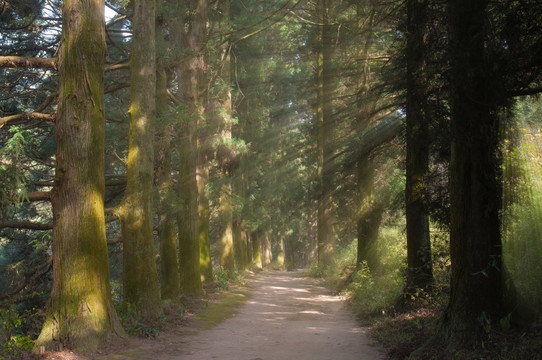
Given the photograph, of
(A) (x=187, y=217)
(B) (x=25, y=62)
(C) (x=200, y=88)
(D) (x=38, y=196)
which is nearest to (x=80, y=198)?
(D) (x=38, y=196)

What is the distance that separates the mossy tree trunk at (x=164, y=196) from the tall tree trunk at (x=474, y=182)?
343 inches

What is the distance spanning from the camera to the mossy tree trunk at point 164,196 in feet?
42.5

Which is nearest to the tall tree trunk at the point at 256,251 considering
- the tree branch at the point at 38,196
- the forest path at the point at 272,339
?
the forest path at the point at 272,339

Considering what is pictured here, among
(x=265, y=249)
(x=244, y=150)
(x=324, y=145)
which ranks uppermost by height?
(x=324, y=145)

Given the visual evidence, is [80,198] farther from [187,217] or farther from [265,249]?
[265,249]

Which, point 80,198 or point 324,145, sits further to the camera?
point 324,145

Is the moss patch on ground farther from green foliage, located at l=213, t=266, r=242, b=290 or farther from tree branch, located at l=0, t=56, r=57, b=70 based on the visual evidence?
tree branch, located at l=0, t=56, r=57, b=70

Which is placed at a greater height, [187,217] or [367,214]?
[187,217]

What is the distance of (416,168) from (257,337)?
205 inches

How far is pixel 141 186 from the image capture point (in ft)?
32.7

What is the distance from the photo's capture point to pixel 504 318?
550cm

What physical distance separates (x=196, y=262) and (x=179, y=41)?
752 centimetres

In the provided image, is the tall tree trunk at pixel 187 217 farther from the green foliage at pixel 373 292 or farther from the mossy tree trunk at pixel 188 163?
the green foliage at pixel 373 292

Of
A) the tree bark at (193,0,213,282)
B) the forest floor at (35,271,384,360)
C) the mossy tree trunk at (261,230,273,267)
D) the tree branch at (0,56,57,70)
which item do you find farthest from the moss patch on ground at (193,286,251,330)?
the mossy tree trunk at (261,230,273,267)
